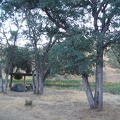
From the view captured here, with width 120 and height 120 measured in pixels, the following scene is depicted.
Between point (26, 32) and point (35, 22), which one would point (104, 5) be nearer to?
point (35, 22)

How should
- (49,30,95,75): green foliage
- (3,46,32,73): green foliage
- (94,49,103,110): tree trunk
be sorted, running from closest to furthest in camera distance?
(49,30,95,75): green foliage → (94,49,103,110): tree trunk → (3,46,32,73): green foliage

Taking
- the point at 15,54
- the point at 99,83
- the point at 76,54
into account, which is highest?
the point at 15,54

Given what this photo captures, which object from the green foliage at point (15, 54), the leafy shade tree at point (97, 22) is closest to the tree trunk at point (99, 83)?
the leafy shade tree at point (97, 22)

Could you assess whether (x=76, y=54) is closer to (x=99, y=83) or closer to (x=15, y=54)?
(x=99, y=83)

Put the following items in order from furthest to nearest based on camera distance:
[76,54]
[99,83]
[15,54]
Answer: [15,54], [99,83], [76,54]

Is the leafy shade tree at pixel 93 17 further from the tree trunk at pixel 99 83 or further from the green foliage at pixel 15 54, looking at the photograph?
the green foliage at pixel 15 54

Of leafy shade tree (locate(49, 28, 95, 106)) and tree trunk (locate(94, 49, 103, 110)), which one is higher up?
leafy shade tree (locate(49, 28, 95, 106))

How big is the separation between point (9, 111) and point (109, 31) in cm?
572

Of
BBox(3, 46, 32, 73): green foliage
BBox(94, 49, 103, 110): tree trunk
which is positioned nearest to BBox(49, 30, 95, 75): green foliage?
BBox(94, 49, 103, 110): tree trunk

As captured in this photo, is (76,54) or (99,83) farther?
(99,83)

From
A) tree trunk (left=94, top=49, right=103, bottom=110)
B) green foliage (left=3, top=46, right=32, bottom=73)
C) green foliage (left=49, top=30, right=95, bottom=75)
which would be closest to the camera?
green foliage (left=49, top=30, right=95, bottom=75)

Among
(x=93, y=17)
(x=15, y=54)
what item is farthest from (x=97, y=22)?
(x=15, y=54)

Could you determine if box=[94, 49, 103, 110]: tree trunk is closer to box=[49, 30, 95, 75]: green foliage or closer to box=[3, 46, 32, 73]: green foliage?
box=[49, 30, 95, 75]: green foliage

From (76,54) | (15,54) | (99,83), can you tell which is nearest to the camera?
(76,54)
